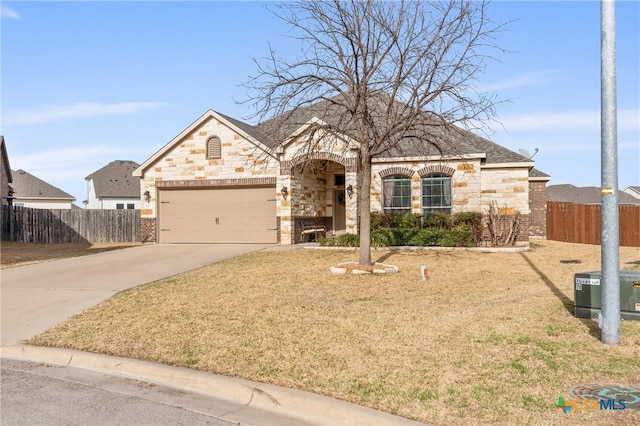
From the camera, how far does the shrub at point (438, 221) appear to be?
19.2 metres

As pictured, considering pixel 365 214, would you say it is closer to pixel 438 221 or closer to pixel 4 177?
pixel 438 221

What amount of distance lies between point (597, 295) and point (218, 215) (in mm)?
16994

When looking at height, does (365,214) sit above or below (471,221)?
above

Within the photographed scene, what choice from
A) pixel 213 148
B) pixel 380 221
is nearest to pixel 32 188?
pixel 213 148

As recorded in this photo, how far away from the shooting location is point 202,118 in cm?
2195

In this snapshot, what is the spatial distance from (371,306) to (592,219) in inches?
744

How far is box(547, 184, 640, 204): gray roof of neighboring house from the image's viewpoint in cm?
5643

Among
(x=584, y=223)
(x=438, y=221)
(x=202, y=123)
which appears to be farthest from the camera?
(x=584, y=223)

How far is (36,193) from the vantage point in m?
44.8

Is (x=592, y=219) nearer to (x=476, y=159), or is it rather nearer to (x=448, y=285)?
(x=476, y=159)

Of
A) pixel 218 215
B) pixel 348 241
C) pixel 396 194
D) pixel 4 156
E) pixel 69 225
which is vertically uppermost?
pixel 4 156

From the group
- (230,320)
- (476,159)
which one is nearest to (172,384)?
(230,320)

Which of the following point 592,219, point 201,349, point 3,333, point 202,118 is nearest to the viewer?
point 201,349

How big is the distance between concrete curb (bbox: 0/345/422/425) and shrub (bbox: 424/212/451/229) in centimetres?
1458
